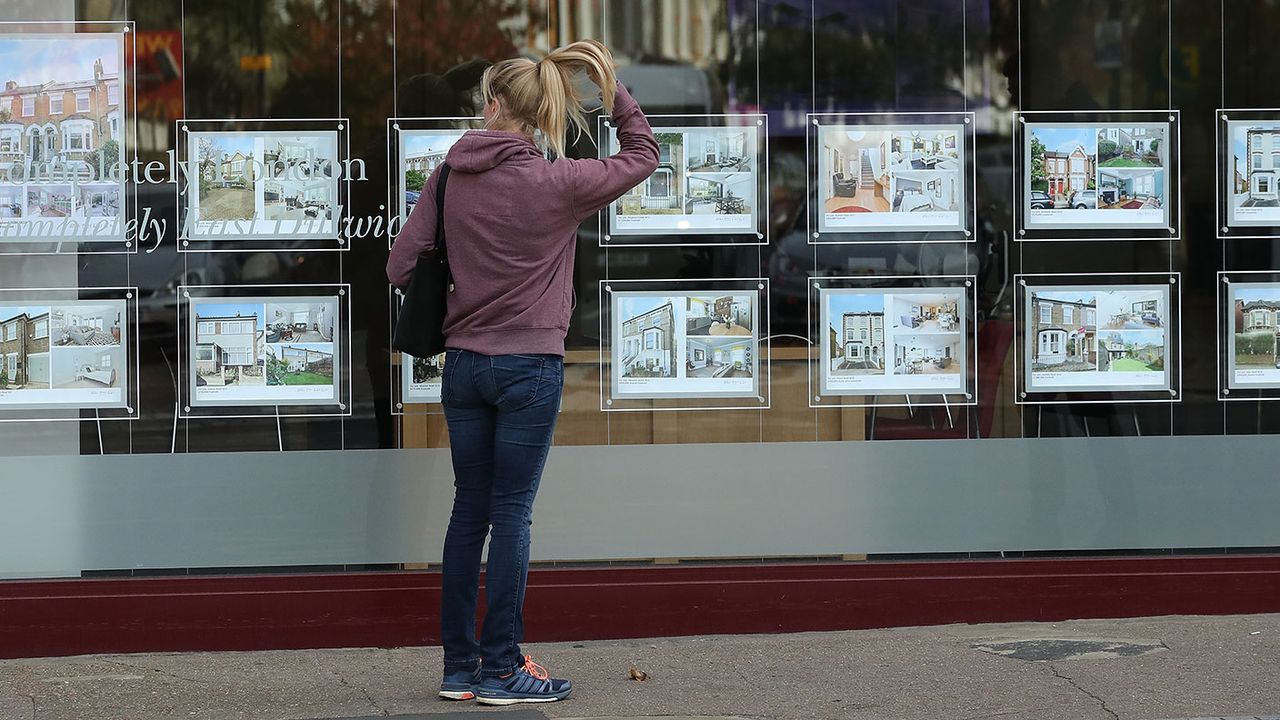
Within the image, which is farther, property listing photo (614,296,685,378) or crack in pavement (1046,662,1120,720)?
property listing photo (614,296,685,378)

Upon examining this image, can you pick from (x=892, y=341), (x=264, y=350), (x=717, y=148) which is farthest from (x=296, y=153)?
(x=892, y=341)

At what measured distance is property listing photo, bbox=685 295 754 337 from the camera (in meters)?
5.79

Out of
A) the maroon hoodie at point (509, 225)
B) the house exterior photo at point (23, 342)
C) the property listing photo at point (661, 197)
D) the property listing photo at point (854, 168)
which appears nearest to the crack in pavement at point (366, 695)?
the maroon hoodie at point (509, 225)

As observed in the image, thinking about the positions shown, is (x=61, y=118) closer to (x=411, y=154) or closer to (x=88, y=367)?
(x=88, y=367)

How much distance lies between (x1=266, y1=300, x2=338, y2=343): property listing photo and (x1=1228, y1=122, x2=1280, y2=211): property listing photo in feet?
10.8

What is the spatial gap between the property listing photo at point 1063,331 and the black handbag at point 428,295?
230 centimetres

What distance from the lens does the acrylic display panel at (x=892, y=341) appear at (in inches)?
230

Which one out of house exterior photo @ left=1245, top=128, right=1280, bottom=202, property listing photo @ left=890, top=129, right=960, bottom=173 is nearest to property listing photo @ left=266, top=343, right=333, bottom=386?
property listing photo @ left=890, top=129, right=960, bottom=173

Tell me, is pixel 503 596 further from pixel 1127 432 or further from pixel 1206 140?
pixel 1206 140

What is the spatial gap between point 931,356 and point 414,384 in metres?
1.86

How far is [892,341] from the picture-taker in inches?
231

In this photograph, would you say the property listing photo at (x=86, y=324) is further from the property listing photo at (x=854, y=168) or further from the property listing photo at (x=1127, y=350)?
the property listing photo at (x=1127, y=350)

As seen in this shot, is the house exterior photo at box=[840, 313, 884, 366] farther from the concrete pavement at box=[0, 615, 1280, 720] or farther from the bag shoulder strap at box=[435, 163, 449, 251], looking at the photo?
the bag shoulder strap at box=[435, 163, 449, 251]

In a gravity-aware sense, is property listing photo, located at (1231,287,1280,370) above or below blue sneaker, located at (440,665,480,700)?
above
